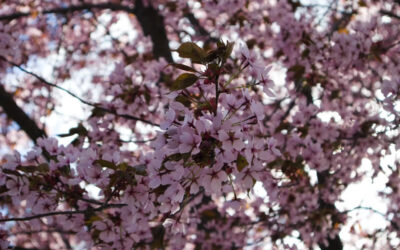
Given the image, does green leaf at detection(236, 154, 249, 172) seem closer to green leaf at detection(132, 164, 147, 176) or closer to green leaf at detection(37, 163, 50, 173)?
green leaf at detection(132, 164, 147, 176)

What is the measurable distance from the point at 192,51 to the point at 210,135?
1.20 feet

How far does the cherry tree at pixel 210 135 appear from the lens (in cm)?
183

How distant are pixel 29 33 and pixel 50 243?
4.48m

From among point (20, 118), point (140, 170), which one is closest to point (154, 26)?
point (20, 118)

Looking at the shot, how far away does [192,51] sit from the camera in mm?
1677

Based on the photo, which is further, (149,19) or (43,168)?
(149,19)

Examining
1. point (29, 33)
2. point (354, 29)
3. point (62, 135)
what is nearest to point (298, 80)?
point (354, 29)

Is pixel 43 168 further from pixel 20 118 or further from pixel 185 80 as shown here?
pixel 20 118

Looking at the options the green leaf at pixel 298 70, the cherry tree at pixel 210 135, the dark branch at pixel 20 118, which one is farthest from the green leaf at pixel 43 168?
the dark branch at pixel 20 118

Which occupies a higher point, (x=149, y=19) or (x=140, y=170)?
(x=149, y=19)

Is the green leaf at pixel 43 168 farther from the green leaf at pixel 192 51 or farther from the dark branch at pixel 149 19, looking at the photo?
the dark branch at pixel 149 19

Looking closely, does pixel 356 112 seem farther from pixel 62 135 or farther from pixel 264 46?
pixel 62 135

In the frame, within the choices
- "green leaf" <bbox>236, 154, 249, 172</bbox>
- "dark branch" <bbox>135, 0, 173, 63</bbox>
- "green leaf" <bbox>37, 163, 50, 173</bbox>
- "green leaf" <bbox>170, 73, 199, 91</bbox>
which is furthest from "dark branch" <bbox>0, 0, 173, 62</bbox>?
"green leaf" <bbox>236, 154, 249, 172</bbox>

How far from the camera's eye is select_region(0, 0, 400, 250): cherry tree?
1.83 metres
